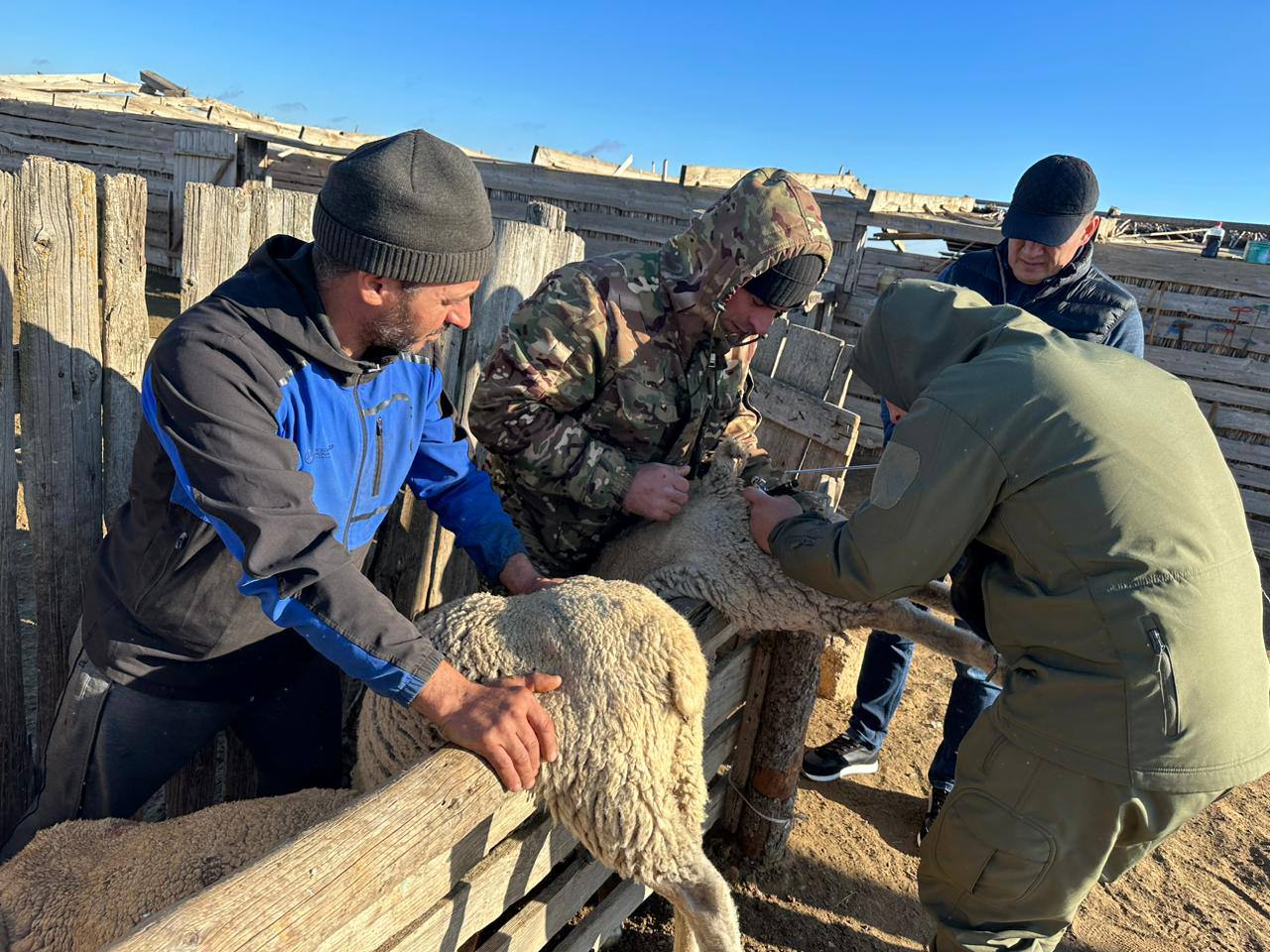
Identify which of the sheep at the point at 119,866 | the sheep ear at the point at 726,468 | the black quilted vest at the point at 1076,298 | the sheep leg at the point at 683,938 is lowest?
the sheep leg at the point at 683,938

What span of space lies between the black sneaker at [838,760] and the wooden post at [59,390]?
343 centimetres

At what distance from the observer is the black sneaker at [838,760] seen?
414cm

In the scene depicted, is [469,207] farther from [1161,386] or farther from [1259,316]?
[1259,316]

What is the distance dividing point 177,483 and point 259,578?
46 cm

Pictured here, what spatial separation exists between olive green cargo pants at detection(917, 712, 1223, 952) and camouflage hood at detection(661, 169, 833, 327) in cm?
165

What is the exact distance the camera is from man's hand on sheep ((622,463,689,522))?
265cm

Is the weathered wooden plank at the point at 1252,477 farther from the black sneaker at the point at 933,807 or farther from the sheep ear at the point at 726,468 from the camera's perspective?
the sheep ear at the point at 726,468

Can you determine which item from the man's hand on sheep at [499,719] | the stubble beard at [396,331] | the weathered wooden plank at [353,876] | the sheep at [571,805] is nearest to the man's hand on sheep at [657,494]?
the sheep at [571,805]

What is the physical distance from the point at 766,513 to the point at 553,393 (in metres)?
0.88

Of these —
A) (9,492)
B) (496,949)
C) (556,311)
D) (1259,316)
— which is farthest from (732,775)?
(1259,316)

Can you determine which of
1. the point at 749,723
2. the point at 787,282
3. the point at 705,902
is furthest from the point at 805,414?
the point at 705,902

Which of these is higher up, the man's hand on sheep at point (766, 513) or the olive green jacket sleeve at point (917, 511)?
the olive green jacket sleeve at point (917, 511)

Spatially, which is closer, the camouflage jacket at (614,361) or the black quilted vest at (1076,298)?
the camouflage jacket at (614,361)

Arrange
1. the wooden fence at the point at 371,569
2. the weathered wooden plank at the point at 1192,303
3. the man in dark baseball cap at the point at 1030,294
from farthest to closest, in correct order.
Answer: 1. the weathered wooden plank at the point at 1192,303
2. the man in dark baseball cap at the point at 1030,294
3. the wooden fence at the point at 371,569
